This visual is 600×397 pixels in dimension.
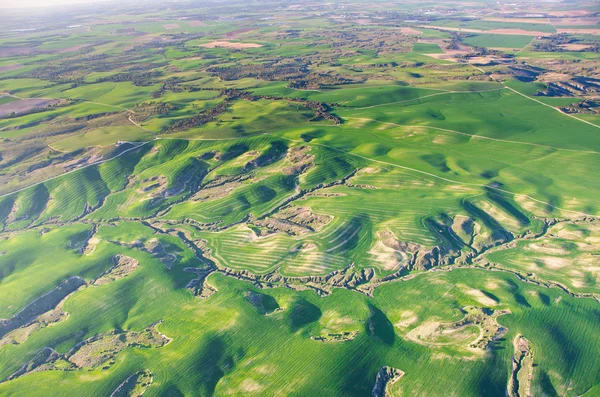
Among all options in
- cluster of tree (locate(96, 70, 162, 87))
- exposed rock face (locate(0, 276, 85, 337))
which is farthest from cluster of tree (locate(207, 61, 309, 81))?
exposed rock face (locate(0, 276, 85, 337))

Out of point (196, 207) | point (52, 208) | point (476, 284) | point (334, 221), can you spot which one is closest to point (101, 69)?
point (52, 208)

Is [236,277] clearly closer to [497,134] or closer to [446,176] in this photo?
[446,176]

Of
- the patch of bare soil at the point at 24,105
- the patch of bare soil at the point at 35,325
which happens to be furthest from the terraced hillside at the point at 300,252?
the patch of bare soil at the point at 24,105

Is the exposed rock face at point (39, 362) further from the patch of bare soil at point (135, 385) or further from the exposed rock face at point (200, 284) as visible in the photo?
the exposed rock face at point (200, 284)

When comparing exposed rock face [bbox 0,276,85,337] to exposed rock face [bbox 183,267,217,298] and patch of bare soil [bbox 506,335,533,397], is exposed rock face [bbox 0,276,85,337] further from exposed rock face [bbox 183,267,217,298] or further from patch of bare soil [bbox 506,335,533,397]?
patch of bare soil [bbox 506,335,533,397]

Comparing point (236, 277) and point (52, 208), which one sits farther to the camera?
point (52, 208)

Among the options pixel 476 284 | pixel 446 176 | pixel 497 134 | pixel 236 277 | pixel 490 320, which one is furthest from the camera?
pixel 497 134
